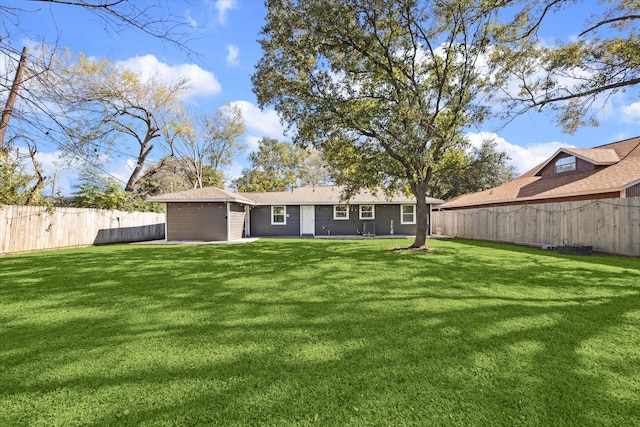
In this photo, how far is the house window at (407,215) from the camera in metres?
18.6

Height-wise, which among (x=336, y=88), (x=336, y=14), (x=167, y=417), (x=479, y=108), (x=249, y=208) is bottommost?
(x=167, y=417)

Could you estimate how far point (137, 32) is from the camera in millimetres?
2764

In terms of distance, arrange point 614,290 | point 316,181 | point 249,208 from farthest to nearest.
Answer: point 316,181 < point 249,208 < point 614,290

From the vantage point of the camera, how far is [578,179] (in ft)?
47.9

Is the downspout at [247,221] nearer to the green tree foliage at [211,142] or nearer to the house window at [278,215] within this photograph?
the house window at [278,215]

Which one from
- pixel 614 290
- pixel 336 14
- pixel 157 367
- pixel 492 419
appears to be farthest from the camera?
pixel 336 14

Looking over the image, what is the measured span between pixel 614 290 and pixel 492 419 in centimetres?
505

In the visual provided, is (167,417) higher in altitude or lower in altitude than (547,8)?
lower

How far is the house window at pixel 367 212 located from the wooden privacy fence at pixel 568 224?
17.4 ft

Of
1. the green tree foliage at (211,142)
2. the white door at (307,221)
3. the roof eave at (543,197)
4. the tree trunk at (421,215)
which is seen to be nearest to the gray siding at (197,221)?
the white door at (307,221)

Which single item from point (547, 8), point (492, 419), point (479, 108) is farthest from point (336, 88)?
point (492, 419)

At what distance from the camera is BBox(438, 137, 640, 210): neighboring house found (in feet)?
38.1

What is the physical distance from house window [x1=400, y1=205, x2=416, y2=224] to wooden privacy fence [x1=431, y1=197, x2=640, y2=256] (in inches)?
120

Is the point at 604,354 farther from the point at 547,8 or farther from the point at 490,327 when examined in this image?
the point at 547,8
